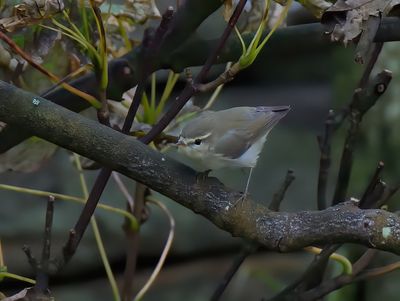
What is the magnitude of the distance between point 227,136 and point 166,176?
357 mm

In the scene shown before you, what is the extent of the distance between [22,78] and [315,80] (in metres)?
2.43

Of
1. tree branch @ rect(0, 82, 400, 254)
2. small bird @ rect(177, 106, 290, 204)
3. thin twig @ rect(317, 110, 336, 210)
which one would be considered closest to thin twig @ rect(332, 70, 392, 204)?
thin twig @ rect(317, 110, 336, 210)

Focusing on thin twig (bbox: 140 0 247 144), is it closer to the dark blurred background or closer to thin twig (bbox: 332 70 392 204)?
thin twig (bbox: 332 70 392 204)

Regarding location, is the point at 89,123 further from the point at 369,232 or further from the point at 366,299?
the point at 366,299

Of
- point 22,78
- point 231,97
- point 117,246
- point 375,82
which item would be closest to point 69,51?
point 22,78

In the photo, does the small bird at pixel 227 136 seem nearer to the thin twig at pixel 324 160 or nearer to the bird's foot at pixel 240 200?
the thin twig at pixel 324 160

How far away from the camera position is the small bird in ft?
3.62

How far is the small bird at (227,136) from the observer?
1.10 m

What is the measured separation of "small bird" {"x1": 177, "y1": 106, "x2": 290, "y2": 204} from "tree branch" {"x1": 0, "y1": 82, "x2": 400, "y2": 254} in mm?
226

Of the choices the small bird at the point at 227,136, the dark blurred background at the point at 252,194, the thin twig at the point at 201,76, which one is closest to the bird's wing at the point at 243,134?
the small bird at the point at 227,136

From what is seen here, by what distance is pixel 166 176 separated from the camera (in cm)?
83

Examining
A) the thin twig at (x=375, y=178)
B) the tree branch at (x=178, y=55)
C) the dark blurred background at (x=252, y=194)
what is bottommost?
the dark blurred background at (x=252, y=194)

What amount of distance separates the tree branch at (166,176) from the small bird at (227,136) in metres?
0.23

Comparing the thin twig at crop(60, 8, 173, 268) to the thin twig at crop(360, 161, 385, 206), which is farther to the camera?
the thin twig at crop(360, 161, 385, 206)
